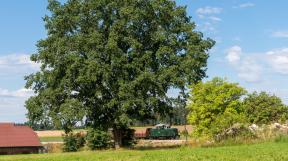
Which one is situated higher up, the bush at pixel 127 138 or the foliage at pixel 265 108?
the foliage at pixel 265 108

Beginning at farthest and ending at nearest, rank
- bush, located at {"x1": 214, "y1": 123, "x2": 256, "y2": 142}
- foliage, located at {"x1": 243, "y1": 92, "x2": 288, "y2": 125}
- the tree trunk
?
foliage, located at {"x1": 243, "y1": 92, "x2": 288, "y2": 125}
the tree trunk
bush, located at {"x1": 214, "y1": 123, "x2": 256, "y2": 142}

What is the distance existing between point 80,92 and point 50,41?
521 centimetres

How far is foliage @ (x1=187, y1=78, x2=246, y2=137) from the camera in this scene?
41.2 meters

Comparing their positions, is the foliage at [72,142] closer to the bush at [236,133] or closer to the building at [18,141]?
the building at [18,141]

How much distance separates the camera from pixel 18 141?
57125mm

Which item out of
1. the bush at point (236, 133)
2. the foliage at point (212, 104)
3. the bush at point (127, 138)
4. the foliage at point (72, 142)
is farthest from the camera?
the foliage at point (72, 142)

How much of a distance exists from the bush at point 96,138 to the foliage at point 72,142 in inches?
97.7

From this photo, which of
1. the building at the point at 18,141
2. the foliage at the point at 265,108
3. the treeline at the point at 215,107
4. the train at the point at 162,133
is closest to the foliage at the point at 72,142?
the building at the point at 18,141

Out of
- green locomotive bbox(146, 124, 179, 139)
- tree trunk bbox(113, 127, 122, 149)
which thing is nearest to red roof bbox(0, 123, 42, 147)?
tree trunk bbox(113, 127, 122, 149)

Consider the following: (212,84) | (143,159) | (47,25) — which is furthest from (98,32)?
(143,159)

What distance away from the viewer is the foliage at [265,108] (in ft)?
181

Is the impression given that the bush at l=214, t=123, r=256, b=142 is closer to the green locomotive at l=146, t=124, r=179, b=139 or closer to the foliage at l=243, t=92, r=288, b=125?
the foliage at l=243, t=92, r=288, b=125

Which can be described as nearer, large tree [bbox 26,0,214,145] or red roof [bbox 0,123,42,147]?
large tree [bbox 26,0,214,145]

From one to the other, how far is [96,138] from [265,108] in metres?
19.4
